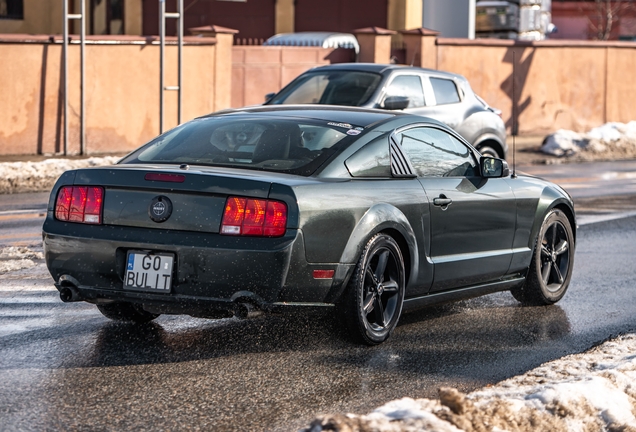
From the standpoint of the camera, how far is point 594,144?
25531mm

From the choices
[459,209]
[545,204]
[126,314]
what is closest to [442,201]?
[459,209]

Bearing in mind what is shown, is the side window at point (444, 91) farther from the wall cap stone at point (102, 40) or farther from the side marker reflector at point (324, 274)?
the side marker reflector at point (324, 274)

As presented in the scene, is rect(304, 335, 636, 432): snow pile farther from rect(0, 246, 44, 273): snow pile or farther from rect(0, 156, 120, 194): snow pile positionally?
rect(0, 156, 120, 194): snow pile

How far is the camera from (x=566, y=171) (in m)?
21.5

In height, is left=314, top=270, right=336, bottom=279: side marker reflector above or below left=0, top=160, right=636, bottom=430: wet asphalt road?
above

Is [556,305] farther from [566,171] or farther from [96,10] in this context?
[96,10]

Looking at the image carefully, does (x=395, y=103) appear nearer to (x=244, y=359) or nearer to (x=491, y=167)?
(x=491, y=167)

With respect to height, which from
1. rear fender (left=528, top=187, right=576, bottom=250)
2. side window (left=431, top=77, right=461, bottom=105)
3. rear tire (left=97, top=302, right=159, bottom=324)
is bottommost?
rear tire (left=97, top=302, right=159, bottom=324)

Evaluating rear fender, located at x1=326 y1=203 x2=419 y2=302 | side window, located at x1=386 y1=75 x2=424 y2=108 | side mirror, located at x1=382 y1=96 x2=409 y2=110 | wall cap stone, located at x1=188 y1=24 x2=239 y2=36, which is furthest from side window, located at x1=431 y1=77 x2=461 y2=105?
rear fender, located at x1=326 y1=203 x2=419 y2=302

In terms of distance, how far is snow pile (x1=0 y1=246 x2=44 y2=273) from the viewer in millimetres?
9555

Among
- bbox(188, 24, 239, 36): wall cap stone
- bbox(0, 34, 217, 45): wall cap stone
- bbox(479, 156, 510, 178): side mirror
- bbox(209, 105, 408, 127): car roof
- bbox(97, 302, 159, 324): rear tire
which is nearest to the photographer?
bbox(97, 302, 159, 324): rear tire

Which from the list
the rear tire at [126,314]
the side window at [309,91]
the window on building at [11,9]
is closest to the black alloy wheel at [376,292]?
the rear tire at [126,314]

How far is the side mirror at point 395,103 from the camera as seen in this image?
48.7 ft

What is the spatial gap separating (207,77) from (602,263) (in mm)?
13514
